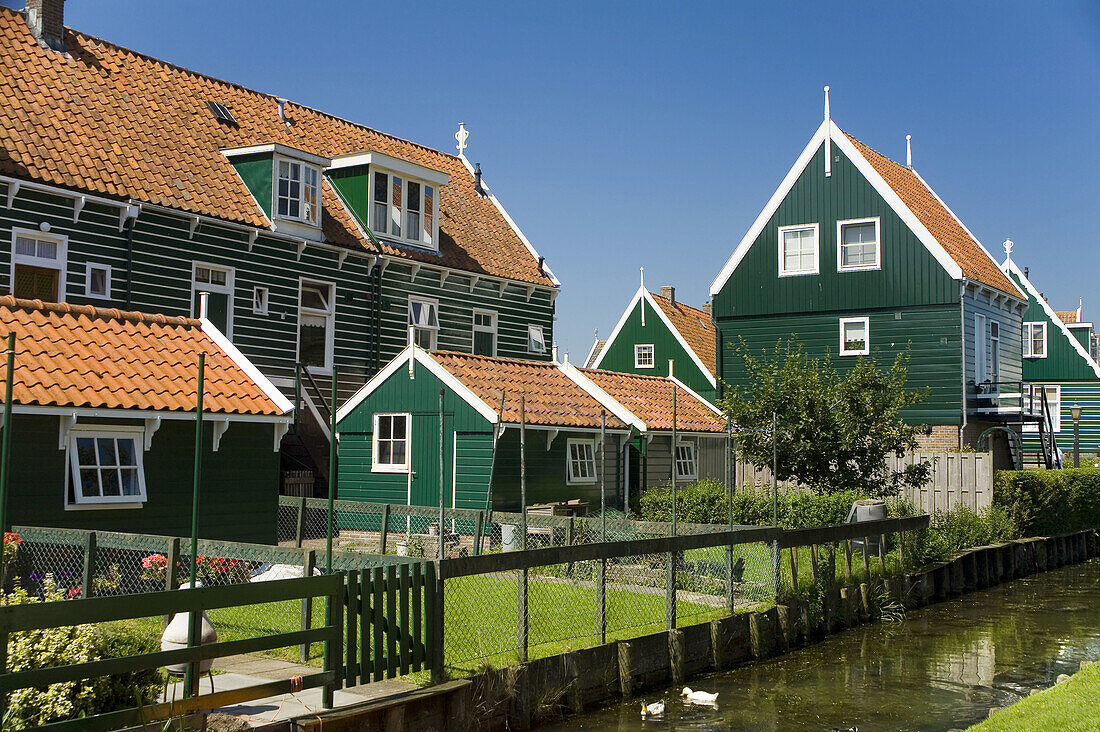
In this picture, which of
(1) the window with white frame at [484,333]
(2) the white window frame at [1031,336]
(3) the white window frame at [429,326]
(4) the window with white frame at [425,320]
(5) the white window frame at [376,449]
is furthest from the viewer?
(2) the white window frame at [1031,336]

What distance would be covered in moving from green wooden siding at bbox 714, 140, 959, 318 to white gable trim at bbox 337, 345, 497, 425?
14158 millimetres

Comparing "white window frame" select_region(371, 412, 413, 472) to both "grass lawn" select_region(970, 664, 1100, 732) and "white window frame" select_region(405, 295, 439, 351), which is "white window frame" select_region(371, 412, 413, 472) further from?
"grass lawn" select_region(970, 664, 1100, 732)

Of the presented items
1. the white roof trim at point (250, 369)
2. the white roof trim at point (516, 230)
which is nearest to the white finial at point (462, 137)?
the white roof trim at point (516, 230)

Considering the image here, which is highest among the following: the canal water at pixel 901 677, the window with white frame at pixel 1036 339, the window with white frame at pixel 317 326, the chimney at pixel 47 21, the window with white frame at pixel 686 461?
the chimney at pixel 47 21

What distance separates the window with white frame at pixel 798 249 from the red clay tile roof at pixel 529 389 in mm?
9815

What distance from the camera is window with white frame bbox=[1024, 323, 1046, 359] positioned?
4906 centimetres

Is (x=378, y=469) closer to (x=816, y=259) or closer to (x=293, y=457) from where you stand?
(x=293, y=457)

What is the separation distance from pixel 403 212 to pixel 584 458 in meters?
7.90

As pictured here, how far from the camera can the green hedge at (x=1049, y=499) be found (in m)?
25.5

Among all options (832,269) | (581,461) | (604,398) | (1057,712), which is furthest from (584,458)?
(1057,712)

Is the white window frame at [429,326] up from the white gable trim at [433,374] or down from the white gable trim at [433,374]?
up

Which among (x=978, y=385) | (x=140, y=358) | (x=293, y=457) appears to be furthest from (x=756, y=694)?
(x=978, y=385)

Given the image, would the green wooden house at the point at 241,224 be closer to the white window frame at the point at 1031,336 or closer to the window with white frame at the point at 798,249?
the window with white frame at the point at 798,249

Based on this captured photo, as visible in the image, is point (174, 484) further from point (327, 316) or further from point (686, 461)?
point (686, 461)
